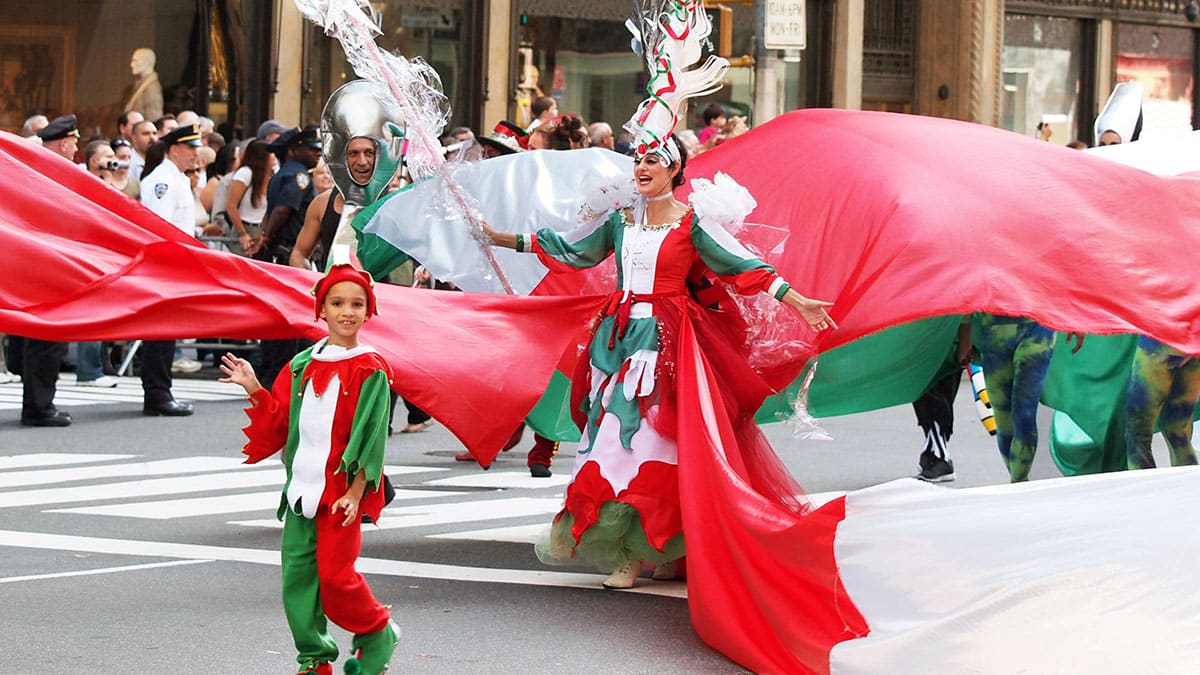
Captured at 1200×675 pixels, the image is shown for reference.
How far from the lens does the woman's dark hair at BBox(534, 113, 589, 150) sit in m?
14.7

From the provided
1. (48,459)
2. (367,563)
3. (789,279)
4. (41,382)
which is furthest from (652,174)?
(41,382)

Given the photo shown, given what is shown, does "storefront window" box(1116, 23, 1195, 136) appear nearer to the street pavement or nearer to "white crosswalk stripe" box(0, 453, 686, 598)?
the street pavement

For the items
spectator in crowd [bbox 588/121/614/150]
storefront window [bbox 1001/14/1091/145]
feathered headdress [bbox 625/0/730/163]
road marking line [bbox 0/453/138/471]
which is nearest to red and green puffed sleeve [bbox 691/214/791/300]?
feathered headdress [bbox 625/0/730/163]

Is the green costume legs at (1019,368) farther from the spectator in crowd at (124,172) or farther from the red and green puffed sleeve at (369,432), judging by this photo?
the spectator in crowd at (124,172)

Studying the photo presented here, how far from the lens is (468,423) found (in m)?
8.12

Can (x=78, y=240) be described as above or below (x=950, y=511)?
above

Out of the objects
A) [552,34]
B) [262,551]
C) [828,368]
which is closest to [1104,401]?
[828,368]

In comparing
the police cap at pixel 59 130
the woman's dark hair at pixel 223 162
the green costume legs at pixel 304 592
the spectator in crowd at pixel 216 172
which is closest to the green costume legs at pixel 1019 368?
the green costume legs at pixel 304 592

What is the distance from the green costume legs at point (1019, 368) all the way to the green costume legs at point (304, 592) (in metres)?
4.36

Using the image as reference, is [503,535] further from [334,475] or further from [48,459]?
[48,459]

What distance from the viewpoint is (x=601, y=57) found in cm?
2641

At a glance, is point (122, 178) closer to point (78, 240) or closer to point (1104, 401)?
point (78, 240)

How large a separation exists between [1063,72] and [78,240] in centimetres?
2646

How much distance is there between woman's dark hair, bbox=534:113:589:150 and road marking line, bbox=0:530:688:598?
6.30 metres
